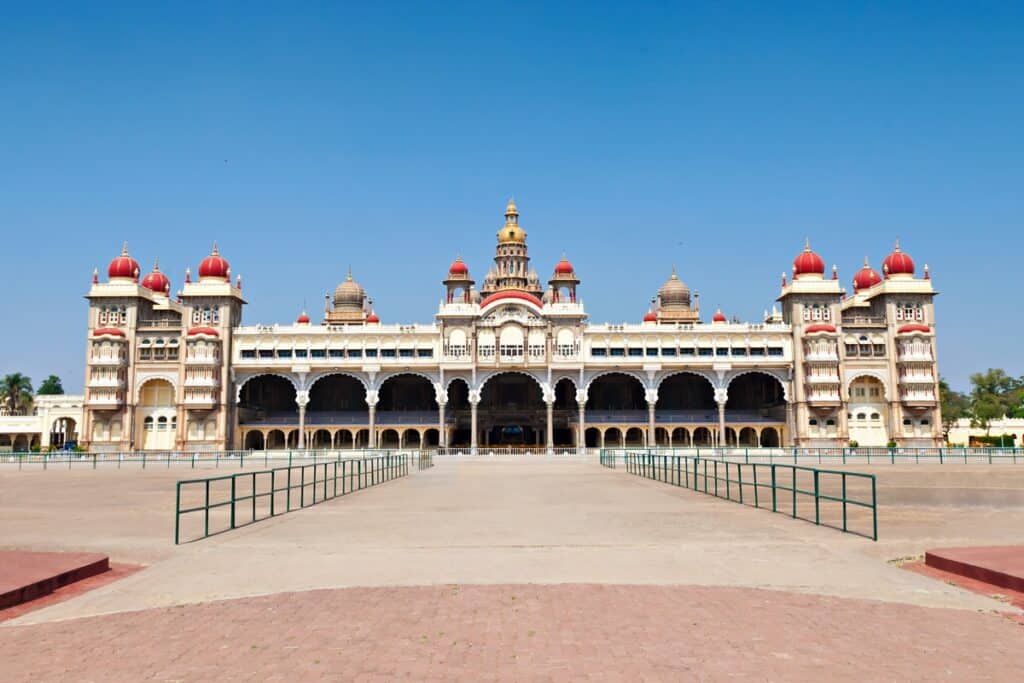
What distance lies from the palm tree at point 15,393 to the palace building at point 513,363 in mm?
41738

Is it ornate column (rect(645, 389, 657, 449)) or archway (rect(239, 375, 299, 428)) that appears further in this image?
archway (rect(239, 375, 299, 428))

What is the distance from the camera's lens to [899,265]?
7581 cm

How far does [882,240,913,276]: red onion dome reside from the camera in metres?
75.6

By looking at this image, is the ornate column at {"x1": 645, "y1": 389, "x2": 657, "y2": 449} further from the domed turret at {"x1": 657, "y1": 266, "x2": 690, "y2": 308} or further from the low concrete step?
the low concrete step

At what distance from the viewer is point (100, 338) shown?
71.8 meters

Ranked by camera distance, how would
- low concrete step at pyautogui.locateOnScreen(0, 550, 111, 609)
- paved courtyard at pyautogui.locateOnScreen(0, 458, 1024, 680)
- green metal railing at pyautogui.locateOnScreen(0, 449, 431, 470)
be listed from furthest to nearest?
1. green metal railing at pyautogui.locateOnScreen(0, 449, 431, 470)
2. low concrete step at pyautogui.locateOnScreen(0, 550, 111, 609)
3. paved courtyard at pyautogui.locateOnScreen(0, 458, 1024, 680)

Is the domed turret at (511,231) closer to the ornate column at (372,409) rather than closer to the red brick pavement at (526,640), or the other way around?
the ornate column at (372,409)

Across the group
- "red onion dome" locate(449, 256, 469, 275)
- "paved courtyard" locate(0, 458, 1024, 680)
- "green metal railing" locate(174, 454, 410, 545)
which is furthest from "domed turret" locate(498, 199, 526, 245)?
"paved courtyard" locate(0, 458, 1024, 680)

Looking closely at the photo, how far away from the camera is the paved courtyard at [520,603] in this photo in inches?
286

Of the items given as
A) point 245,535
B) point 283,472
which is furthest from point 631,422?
point 245,535

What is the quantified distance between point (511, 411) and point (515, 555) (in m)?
64.5

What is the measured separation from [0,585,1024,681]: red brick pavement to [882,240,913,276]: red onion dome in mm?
72612

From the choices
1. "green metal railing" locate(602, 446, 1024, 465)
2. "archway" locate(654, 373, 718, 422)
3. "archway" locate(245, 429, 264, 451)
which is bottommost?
"green metal railing" locate(602, 446, 1024, 465)

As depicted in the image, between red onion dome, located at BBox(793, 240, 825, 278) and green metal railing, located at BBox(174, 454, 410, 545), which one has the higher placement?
red onion dome, located at BBox(793, 240, 825, 278)
